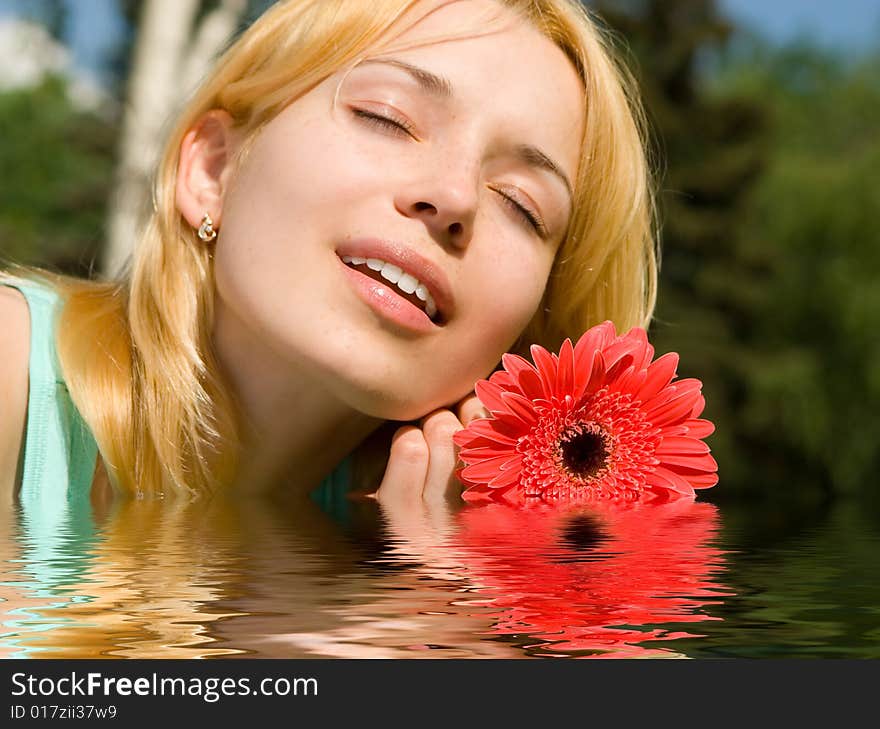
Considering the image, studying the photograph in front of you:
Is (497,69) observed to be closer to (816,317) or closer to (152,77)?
(152,77)

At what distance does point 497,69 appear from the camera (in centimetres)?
272

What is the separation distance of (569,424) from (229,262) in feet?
2.98

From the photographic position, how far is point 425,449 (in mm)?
2828

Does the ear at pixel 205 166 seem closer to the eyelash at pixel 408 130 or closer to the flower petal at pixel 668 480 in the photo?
the eyelash at pixel 408 130

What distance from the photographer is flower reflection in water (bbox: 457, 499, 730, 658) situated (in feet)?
3.43

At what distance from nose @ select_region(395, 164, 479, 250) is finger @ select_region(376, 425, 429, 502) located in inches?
21.4

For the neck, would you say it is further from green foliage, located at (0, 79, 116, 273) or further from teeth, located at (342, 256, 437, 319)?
green foliage, located at (0, 79, 116, 273)

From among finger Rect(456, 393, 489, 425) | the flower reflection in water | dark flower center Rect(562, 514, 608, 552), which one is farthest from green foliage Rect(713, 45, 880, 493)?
the flower reflection in water

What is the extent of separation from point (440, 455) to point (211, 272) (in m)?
0.81

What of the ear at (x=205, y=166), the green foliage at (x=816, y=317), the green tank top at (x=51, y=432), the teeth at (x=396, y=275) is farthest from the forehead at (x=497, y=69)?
the green foliage at (x=816, y=317)

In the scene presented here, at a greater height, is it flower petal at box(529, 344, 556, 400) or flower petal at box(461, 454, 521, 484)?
flower petal at box(529, 344, 556, 400)

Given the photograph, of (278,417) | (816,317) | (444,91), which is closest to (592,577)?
(444,91)

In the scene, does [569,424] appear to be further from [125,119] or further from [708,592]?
[125,119]

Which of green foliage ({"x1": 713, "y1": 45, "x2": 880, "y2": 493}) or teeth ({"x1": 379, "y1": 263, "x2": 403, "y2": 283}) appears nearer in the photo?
teeth ({"x1": 379, "y1": 263, "x2": 403, "y2": 283})
